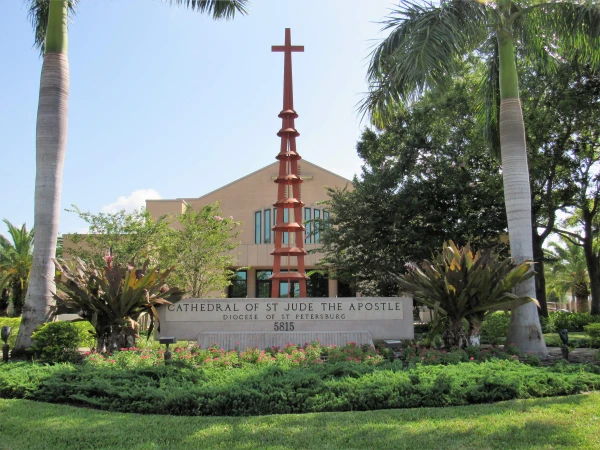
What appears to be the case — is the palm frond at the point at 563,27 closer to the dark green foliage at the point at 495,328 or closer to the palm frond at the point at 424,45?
the palm frond at the point at 424,45

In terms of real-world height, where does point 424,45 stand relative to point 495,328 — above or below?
above

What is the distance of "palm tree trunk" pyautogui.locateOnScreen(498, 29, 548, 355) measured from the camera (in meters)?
10.2

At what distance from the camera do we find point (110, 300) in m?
9.59

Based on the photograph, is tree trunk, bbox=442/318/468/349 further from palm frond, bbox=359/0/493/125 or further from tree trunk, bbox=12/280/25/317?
tree trunk, bbox=12/280/25/317

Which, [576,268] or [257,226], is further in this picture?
[576,268]

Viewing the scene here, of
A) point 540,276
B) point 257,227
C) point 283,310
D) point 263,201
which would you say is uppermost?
point 263,201

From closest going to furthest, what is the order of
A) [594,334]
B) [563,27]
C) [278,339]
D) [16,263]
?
[278,339] → [563,27] → [594,334] → [16,263]

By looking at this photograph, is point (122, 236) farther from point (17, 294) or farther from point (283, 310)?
point (17, 294)

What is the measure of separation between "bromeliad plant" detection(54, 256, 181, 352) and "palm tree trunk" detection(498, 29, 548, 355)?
7.18 m

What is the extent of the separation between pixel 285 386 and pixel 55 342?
4.86 m

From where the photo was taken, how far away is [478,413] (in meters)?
5.60

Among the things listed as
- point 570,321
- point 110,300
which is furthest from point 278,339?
point 570,321

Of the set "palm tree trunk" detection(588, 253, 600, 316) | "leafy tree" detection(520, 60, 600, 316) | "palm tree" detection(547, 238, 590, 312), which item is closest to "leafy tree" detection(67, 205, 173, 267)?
"leafy tree" detection(520, 60, 600, 316)

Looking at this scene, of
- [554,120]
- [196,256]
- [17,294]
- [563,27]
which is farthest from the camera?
[17,294]
